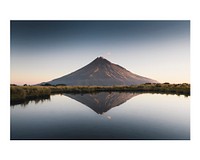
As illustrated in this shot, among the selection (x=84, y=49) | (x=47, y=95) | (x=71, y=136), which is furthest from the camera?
(x=47, y=95)

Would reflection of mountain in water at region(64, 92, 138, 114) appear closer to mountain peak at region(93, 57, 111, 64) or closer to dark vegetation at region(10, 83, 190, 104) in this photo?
dark vegetation at region(10, 83, 190, 104)

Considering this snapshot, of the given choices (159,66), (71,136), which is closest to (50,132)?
(71,136)

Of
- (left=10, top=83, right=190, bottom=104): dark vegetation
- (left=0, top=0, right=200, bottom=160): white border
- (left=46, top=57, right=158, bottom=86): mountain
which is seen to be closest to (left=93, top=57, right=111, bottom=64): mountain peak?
(left=46, top=57, right=158, bottom=86): mountain
